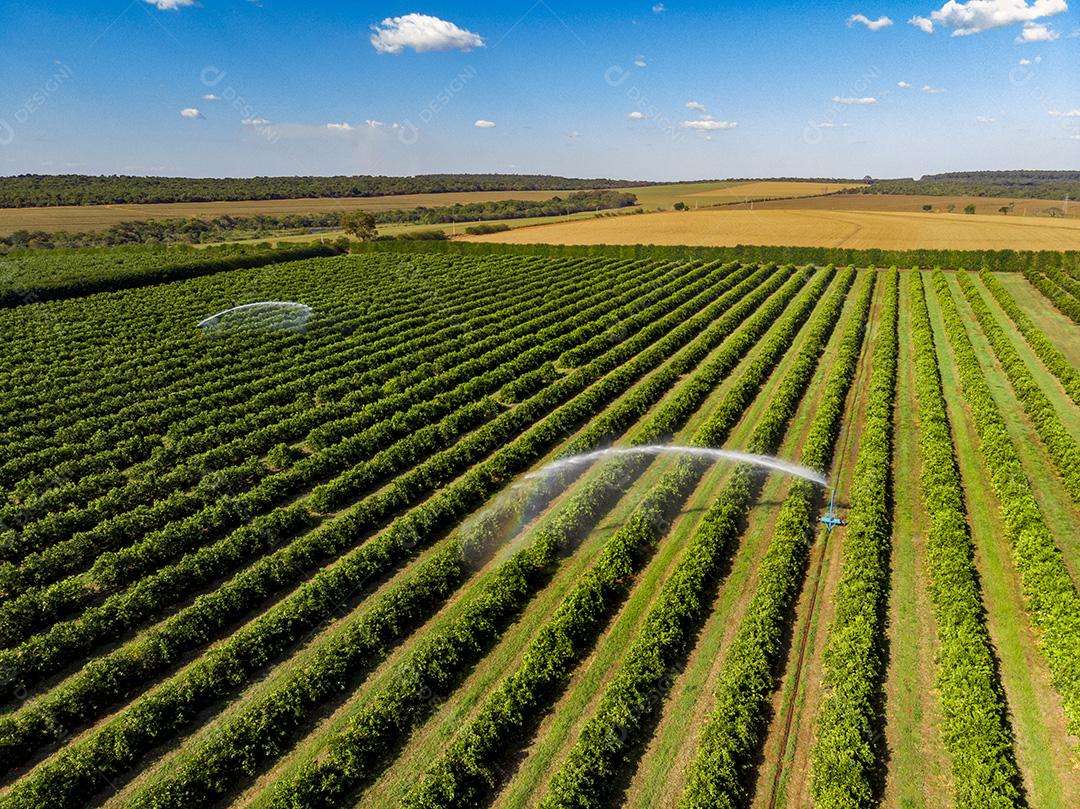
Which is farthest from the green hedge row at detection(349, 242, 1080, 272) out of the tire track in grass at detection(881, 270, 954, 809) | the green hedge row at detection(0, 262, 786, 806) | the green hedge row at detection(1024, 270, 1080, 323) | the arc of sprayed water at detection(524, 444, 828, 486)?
the green hedge row at detection(0, 262, 786, 806)

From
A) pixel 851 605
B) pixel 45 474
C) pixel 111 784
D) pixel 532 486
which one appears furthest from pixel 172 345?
pixel 851 605

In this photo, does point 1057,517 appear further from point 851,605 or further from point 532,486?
point 532,486

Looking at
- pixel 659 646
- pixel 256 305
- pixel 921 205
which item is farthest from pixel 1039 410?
pixel 921 205

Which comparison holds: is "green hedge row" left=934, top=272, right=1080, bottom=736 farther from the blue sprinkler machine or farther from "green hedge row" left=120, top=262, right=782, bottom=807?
"green hedge row" left=120, top=262, right=782, bottom=807

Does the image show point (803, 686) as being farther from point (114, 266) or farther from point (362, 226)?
point (362, 226)

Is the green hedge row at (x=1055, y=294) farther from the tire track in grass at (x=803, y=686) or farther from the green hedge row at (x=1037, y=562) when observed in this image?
the tire track in grass at (x=803, y=686)

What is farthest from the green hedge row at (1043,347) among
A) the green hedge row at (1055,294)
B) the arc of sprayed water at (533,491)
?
the arc of sprayed water at (533,491)

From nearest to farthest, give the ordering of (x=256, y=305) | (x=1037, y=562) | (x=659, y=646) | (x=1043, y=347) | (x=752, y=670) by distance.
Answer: (x=752, y=670) → (x=659, y=646) → (x=1037, y=562) → (x=1043, y=347) → (x=256, y=305)
